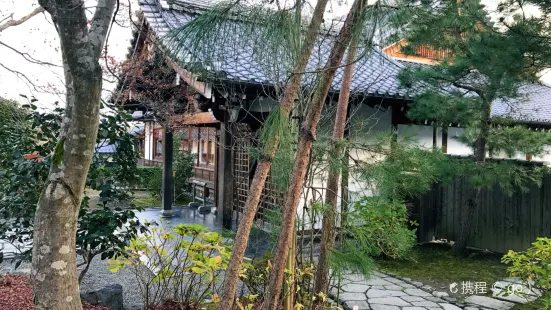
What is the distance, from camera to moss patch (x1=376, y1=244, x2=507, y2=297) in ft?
17.0

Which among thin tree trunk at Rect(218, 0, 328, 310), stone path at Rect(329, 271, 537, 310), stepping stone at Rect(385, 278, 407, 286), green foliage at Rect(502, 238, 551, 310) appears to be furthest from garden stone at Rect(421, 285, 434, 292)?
thin tree trunk at Rect(218, 0, 328, 310)

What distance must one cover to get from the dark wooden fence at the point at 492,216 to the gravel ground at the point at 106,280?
4630mm

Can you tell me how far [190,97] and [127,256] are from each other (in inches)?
218

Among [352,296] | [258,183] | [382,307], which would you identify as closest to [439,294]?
[382,307]

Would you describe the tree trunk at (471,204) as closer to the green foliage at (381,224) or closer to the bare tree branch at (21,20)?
the green foliage at (381,224)

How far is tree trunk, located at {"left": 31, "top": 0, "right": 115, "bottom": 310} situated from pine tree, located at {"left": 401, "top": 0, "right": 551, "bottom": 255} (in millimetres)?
3298

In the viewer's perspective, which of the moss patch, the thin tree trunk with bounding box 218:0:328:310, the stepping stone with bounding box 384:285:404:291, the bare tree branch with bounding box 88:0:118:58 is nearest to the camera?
the thin tree trunk with bounding box 218:0:328:310

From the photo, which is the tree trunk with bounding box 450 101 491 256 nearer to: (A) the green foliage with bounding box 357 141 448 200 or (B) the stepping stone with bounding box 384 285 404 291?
(A) the green foliage with bounding box 357 141 448 200

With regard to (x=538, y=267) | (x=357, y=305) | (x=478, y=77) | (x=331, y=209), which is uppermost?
(x=478, y=77)

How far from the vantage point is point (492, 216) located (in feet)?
21.4

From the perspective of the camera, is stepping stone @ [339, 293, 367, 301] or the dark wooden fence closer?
stepping stone @ [339, 293, 367, 301]

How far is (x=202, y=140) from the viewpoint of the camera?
43.2ft

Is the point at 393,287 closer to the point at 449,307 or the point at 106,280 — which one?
the point at 449,307

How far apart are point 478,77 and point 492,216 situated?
2331 mm
